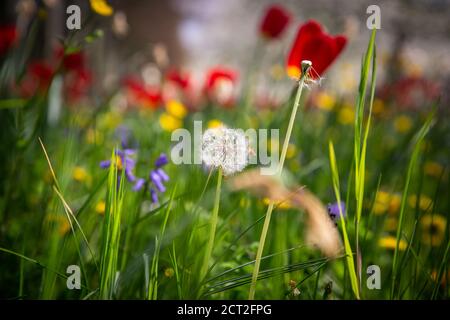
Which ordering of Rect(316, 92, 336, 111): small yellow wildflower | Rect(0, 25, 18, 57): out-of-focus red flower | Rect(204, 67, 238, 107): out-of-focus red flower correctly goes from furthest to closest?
Rect(316, 92, 336, 111): small yellow wildflower, Rect(204, 67, 238, 107): out-of-focus red flower, Rect(0, 25, 18, 57): out-of-focus red flower

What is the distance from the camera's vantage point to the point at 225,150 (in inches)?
20.8

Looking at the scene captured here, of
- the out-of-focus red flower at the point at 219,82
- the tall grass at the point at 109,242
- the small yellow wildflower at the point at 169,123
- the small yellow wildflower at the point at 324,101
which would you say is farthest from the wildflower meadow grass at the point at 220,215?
the small yellow wildflower at the point at 324,101

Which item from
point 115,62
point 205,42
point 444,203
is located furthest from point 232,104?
point 205,42

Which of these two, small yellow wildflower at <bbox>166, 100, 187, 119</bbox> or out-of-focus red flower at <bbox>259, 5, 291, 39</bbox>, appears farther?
small yellow wildflower at <bbox>166, 100, 187, 119</bbox>

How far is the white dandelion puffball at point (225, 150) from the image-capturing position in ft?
1.71

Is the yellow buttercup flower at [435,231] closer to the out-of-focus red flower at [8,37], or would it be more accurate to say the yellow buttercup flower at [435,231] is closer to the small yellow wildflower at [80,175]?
the small yellow wildflower at [80,175]

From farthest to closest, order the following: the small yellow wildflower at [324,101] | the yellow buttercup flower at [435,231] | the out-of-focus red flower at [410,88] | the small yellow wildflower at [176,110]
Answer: the out-of-focus red flower at [410,88]
the small yellow wildflower at [324,101]
the small yellow wildflower at [176,110]
the yellow buttercup flower at [435,231]

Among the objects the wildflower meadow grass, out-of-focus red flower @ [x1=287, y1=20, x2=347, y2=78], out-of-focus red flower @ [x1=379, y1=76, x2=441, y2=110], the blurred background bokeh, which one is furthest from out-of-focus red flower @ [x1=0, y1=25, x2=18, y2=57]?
out-of-focus red flower @ [x1=379, y1=76, x2=441, y2=110]

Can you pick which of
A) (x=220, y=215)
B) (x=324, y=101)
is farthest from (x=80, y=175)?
(x=324, y=101)

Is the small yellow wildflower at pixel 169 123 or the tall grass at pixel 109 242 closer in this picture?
the tall grass at pixel 109 242

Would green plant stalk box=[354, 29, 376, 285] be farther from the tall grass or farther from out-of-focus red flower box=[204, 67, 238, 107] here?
out-of-focus red flower box=[204, 67, 238, 107]

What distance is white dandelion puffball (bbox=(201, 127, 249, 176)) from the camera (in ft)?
1.71

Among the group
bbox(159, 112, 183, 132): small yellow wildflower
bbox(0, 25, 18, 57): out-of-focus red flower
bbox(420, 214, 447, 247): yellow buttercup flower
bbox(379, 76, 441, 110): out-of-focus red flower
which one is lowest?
bbox(420, 214, 447, 247): yellow buttercup flower

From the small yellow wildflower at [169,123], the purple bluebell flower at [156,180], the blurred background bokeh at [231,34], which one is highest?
the blurred background bokeh at [231,34]
